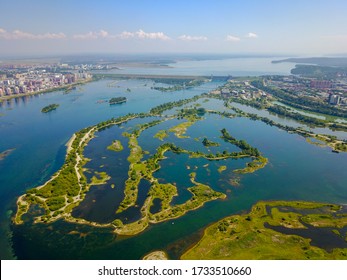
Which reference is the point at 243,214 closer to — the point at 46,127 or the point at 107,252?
the point at 107,252

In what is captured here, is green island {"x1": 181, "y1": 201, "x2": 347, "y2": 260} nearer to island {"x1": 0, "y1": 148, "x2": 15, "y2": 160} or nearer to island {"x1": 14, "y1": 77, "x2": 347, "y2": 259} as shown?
island {"x1": 14, "y1": 77, "x2": 347, "y2": 259}

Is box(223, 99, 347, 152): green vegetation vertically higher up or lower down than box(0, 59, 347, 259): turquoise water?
higher up

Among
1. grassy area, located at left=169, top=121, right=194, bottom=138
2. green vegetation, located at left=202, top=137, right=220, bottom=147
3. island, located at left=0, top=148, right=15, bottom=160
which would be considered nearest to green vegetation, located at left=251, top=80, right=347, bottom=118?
grassy area, located at left=169, top=121, right=194, bottom=138

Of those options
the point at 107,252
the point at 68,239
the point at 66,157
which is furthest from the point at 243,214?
the point at 66,157

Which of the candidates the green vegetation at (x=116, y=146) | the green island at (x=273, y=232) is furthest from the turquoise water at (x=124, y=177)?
the green island at (x=273, y=232)

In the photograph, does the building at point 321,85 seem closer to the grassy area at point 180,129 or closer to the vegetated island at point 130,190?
the grassy area at point 180,129

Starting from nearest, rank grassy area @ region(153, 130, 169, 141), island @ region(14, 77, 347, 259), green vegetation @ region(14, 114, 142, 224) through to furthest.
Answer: island @ region(14, 77, 347, 259), green vegetation @ region(14, 114, 142, 224), grassy area @ region(153, 130, 169, 141)

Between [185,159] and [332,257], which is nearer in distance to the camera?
[332,257]
